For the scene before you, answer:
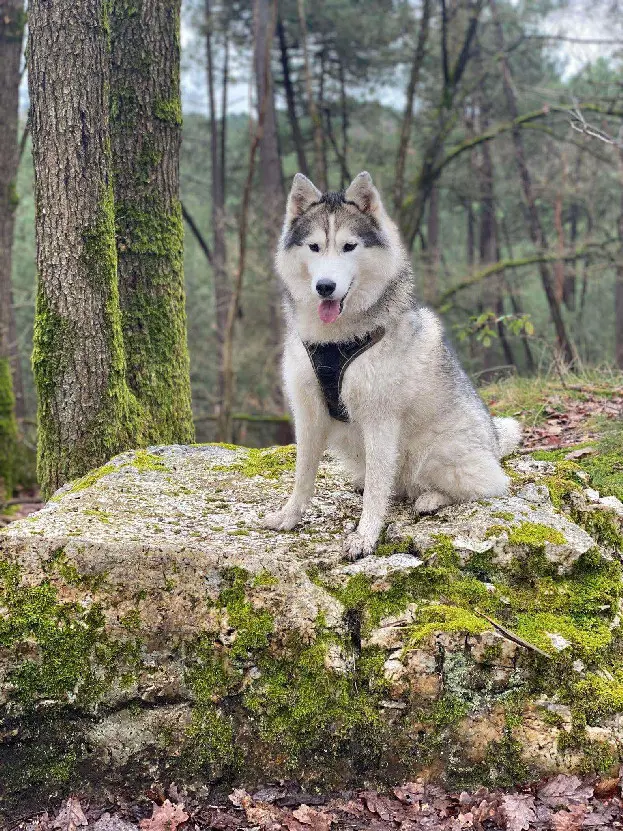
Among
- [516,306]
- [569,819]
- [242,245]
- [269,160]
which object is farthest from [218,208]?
[569,819]

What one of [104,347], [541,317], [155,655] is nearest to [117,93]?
[104,347]

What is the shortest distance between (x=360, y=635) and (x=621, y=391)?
17.7 feet

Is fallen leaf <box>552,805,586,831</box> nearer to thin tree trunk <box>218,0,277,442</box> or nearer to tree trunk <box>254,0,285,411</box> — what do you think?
thin tree trunk <box>218,0,277,442</box>

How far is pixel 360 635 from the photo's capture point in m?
3.37

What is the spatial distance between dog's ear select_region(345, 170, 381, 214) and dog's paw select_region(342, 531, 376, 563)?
174 cm

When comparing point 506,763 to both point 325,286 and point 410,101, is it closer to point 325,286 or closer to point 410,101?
point 325,286

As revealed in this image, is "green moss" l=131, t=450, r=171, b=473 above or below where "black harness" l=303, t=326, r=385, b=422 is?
below

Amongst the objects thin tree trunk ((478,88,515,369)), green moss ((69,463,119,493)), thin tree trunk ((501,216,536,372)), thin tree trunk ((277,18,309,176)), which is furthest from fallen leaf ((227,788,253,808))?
thin tree trunk ((277,18,309,176))

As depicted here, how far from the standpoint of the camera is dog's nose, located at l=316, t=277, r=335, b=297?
Result: 3.50m

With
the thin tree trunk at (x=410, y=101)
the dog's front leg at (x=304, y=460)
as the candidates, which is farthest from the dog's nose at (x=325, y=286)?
the thin tree trunk at (x=410, y=101)

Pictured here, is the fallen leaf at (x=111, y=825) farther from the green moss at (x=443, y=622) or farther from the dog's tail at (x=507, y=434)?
the dog's tail at (x=507, y=434)

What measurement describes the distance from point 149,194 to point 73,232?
1062 millimetres

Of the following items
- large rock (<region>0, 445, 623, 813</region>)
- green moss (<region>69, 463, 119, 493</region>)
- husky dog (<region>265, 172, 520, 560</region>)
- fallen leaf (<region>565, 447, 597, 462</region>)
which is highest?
husky dog (<region>265, 172, 520, 560</region>)

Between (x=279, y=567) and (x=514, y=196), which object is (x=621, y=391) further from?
(x=514, y=196)
